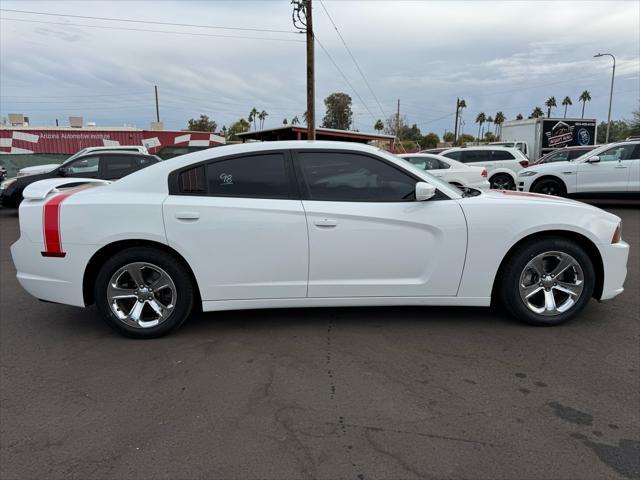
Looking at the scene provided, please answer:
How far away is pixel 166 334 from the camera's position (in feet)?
Answer: 12.2

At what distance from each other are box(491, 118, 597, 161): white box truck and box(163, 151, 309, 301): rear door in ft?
76.1

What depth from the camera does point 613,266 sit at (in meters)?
3.79

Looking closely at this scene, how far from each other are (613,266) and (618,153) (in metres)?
9.35

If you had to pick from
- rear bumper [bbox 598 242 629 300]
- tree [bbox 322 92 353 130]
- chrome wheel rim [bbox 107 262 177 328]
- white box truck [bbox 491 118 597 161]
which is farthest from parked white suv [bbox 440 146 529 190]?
tree [bbox 322 92 353 130]

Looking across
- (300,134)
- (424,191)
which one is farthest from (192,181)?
(300,134)

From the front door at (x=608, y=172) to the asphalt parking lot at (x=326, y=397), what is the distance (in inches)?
336

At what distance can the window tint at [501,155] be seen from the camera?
1509 cm

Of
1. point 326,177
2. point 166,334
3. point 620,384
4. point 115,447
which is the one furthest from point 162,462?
point 620,384

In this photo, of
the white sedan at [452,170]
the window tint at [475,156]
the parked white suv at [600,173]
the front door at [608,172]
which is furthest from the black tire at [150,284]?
the window tint at [475,156]

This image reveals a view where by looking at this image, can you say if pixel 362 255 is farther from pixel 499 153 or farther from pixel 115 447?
pixel 499 153

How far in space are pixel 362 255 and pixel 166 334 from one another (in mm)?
1695

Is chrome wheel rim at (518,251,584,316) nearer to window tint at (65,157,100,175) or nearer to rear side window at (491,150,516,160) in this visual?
window tint at (65,157,100,175)

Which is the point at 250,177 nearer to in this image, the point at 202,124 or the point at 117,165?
the point at 117,165

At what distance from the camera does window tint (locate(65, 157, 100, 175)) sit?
1117 cm
